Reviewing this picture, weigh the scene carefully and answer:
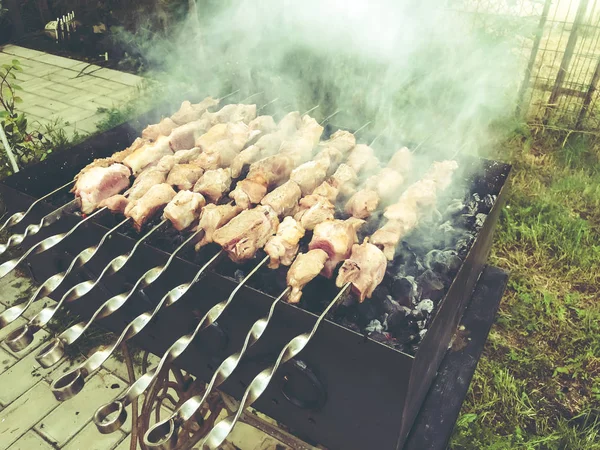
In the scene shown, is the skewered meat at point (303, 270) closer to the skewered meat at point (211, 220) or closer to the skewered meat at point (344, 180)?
the skewered meat at point (211, 220)

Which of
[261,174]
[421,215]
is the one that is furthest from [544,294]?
[261,174]

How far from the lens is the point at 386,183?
304 centimetres

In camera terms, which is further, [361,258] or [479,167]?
[479,167]

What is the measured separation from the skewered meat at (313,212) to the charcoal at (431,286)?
64 centimetres

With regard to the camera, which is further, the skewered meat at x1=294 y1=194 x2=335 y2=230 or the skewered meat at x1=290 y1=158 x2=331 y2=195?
the skewered meat at x1=290 y1=158 x2=331 y2=195

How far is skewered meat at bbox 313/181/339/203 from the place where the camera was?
2.96m

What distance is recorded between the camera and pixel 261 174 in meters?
3.06

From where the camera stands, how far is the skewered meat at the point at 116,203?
2871 millimetres

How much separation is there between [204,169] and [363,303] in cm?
152

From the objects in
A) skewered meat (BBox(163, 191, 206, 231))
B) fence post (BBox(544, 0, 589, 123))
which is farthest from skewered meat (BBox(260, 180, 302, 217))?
fence post (BBox(544, 0, 589, 123))

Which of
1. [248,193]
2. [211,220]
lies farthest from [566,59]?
[211,220]

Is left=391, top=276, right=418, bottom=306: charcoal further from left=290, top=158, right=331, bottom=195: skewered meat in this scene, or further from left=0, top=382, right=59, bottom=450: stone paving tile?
left=0, top=382, right=59, bottom=450: stone paving tile

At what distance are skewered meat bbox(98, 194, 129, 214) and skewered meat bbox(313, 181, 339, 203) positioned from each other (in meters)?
1.22

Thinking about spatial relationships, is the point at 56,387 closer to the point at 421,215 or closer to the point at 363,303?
the point at 363,303
